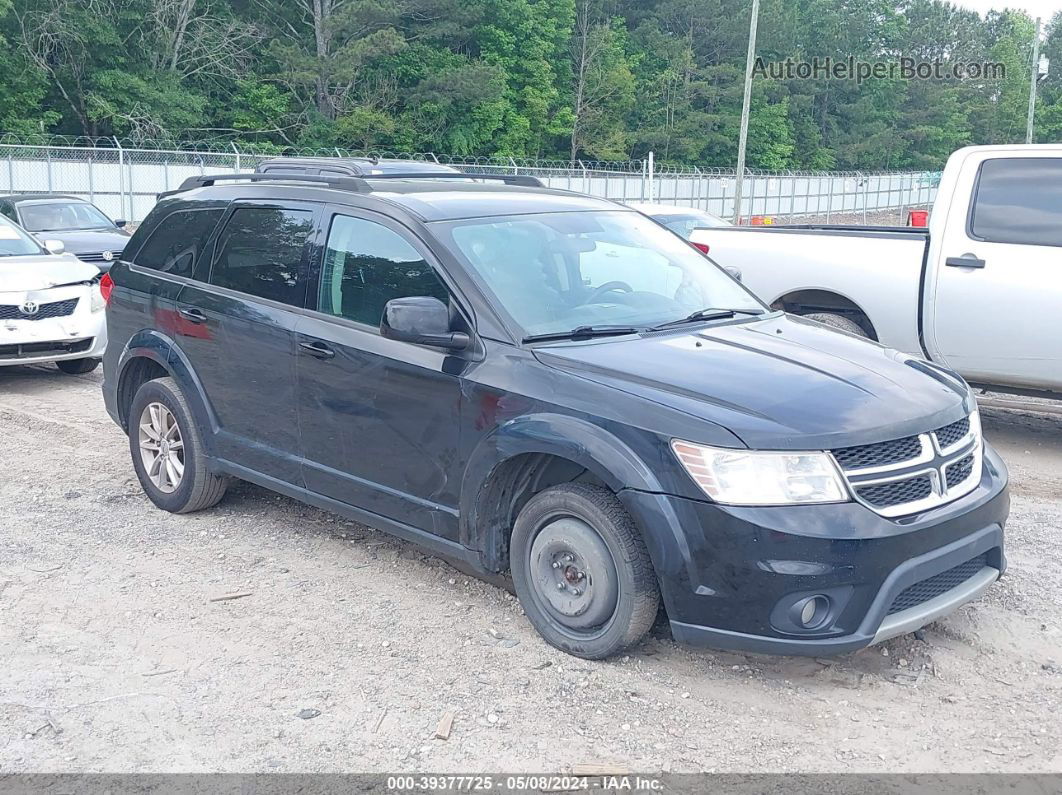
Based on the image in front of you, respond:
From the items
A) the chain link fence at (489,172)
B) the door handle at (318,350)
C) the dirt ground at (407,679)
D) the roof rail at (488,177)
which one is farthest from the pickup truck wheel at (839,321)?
the door handle at (318,350)

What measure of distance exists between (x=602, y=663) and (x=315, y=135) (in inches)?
1808

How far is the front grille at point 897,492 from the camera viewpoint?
154 inches

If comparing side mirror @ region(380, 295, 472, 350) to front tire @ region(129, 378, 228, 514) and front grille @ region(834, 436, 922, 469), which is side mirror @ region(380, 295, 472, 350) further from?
front tire @ region(129, 378, 228, 514)

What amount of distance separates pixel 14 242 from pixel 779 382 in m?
9.00

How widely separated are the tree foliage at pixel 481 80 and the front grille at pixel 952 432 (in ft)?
135

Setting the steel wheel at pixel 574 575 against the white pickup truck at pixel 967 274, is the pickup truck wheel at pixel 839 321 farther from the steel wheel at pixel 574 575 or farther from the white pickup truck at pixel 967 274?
the steel wheel at pixel 574 575

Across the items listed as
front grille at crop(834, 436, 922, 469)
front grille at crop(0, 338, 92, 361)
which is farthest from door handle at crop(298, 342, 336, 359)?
front grille at crop(0, 338, 92, 361)

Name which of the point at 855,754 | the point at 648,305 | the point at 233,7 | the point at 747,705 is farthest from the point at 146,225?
the point at 233,7

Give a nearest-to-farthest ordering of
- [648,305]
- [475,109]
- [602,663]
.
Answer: [602,663]
[648,305]
[475,109]

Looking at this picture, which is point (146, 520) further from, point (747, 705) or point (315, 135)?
point (315, 135)

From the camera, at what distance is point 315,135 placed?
47.6 meters

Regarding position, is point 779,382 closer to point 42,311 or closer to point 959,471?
point 959,471

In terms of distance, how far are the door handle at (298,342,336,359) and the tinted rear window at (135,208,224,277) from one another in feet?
4.00

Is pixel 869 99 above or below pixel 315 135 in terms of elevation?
above
